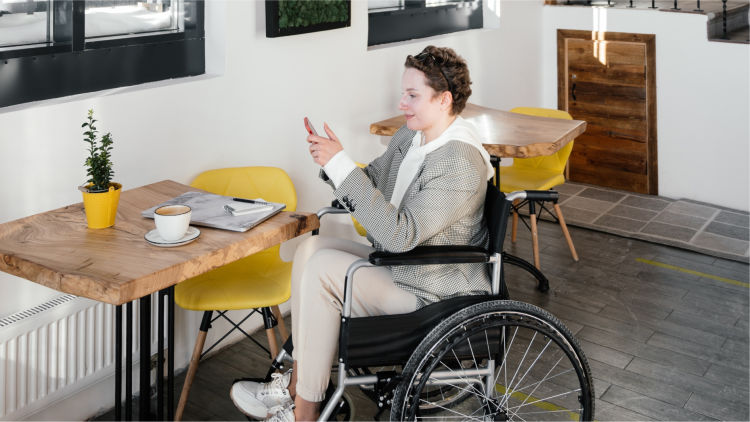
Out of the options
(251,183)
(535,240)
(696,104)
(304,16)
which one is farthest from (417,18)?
(696,104)

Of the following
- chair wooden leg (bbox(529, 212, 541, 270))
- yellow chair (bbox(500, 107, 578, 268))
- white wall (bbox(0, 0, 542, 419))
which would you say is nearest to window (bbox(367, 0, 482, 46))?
white wall (bbox(0, 0, 542, 419))

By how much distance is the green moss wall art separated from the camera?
10.2ft

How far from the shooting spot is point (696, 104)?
Answer: 4895 mm

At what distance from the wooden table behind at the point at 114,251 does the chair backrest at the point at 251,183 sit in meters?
0.50

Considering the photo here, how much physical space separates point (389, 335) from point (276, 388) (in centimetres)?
48

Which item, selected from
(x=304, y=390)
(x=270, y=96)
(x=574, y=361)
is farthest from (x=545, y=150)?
(x=304, y=390)

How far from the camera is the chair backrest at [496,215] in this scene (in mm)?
2182

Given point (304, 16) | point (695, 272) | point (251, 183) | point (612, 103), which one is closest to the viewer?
point (251, 183)

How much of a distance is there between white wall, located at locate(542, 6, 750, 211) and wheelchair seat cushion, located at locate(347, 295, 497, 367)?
3.28 metres

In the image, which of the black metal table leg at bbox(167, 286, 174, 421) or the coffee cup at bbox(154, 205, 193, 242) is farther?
the black metal table leg at bbox(167, 286, 174, 421)

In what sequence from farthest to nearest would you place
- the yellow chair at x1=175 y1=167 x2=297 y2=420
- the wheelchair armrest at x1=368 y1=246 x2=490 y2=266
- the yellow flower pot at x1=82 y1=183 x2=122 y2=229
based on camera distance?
→ the yellow chair at x1=175 y1=167 x2=297 y2=420
the yellow flower pot at x1=82 y1=183 x2=122 y2=229
the wheelchair armrest at x1=368 y1=246 x2=490 y2=266

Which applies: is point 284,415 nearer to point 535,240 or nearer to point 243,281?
point 243,281

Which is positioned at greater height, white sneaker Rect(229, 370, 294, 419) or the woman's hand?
the woman's hand

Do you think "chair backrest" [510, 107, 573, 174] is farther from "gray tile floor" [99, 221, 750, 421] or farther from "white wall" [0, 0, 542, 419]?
"white wall" [0, 0, 542, 419]
